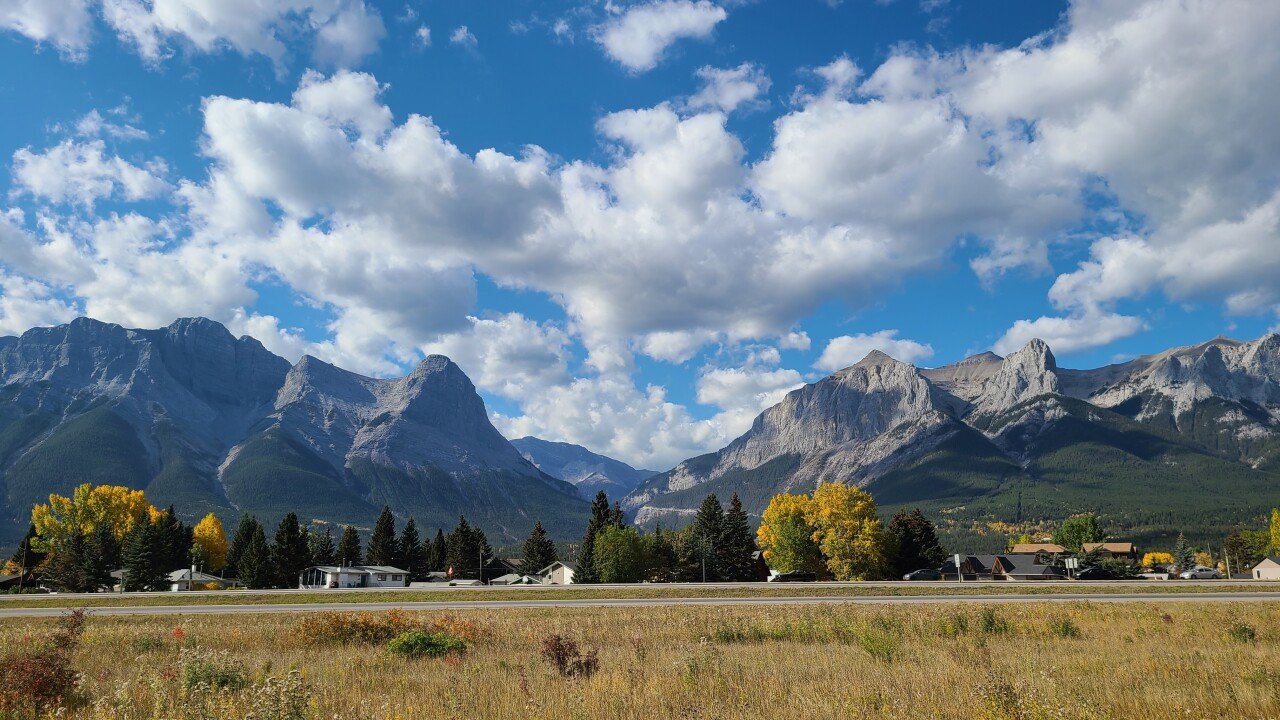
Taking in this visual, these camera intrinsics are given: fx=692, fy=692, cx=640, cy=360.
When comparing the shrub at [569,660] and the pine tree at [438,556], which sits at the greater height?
the shrub at [569,660]

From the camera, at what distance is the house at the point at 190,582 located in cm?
9881

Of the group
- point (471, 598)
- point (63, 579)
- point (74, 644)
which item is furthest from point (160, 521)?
point (74, 644)

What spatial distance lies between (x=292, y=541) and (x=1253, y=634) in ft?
334

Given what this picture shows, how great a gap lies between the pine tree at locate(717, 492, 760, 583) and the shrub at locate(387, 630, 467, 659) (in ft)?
Answer: 243

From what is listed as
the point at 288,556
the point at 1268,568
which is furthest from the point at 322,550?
the point at 1268,568

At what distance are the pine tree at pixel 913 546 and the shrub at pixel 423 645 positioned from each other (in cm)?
7756

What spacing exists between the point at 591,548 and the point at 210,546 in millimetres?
77256

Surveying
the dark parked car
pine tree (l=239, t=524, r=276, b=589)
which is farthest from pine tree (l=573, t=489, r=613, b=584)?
pine tree (l=239, t=524, r=276, b=589)

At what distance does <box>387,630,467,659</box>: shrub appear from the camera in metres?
20.3

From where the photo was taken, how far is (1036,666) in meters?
16.3

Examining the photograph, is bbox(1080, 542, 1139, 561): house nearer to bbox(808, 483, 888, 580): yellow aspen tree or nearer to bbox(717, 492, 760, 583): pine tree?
bbox(808, 483, 888, 580): yellow aspen tree

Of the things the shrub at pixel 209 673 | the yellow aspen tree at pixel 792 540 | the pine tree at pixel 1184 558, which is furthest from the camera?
the pine tree at pixel 1184 558

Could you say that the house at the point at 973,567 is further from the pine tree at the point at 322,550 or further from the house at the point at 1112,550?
the pine tree at the point at 322,550

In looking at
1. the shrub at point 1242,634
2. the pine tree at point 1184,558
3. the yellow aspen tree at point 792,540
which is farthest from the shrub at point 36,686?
the pine tree at point 1184,558
